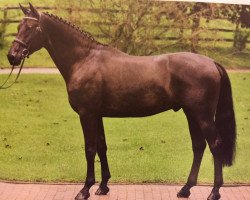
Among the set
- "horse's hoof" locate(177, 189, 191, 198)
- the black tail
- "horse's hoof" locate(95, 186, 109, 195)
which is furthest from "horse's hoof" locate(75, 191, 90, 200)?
the black tail

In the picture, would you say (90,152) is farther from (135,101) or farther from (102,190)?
(135,101)

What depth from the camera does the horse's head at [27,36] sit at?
516cm

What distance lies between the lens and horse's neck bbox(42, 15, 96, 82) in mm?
5199

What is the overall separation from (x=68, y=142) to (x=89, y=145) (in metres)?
0.62

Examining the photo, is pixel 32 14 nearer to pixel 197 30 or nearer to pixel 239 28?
pixel 197 30

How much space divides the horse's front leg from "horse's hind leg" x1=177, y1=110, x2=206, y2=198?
41.0 inches

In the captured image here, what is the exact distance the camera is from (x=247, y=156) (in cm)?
605

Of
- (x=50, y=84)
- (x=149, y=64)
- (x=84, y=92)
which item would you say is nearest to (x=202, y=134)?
(x=149, y=64)

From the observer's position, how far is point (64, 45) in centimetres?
526

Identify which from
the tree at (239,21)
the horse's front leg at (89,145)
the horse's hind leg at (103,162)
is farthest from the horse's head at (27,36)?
the tree at (239,21)

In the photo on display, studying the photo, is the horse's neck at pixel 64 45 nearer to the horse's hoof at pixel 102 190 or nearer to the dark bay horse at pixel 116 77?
the dark bay horse at pixel 116 77

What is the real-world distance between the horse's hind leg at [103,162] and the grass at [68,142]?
0.18 meters

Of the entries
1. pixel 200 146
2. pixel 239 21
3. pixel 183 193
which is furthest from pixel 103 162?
pixel 239 21

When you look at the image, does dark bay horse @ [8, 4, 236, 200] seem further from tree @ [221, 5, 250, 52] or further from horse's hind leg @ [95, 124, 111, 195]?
tree @ [221, 5, 250, 52]
